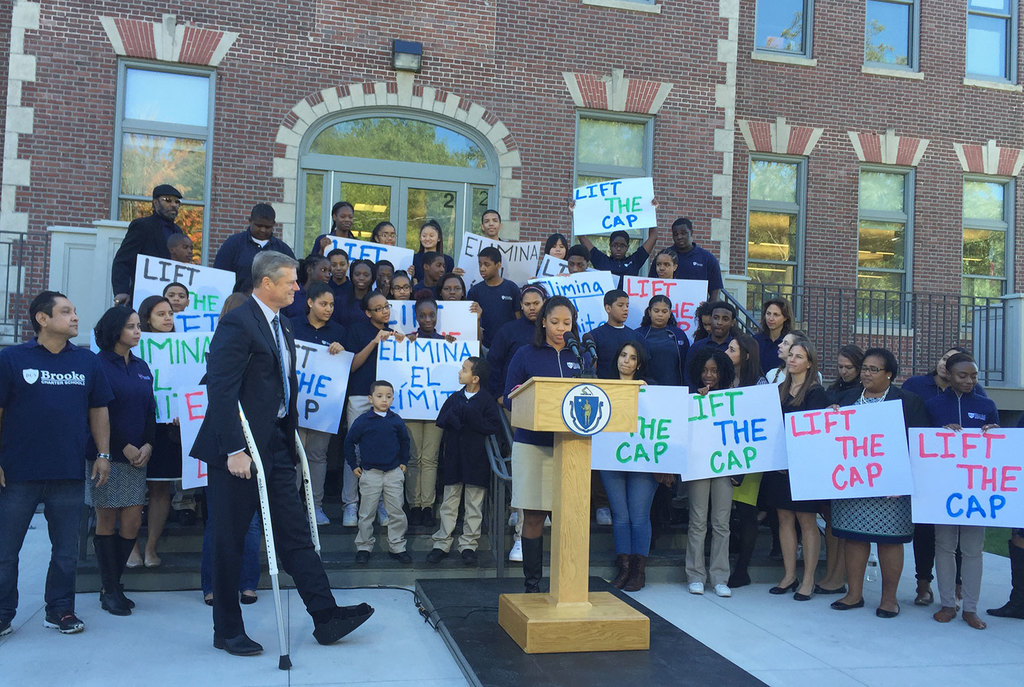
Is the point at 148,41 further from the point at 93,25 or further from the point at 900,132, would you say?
the point at 900,132

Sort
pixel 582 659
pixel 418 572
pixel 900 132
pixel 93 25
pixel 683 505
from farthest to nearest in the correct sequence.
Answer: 1. pixel 900 132
2. pixel 93 25
3. pixel 683 505
4. pixel 418 572
5. pixel 582 659

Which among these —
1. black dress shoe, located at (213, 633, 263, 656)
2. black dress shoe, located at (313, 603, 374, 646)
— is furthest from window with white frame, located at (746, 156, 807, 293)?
black dress shoe, located at (213, 633, 263, 656)

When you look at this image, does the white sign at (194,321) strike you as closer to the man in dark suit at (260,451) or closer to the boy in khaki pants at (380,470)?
the boy in khaki pants at (380,470)

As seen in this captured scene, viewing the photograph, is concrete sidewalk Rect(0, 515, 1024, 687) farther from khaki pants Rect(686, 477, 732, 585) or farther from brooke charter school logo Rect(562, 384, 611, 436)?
brooke charter school logo Rect(562, 384, 611, 436)

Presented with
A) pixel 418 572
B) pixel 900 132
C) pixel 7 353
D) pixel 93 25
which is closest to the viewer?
pixel 7 353

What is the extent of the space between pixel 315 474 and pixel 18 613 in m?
2.32

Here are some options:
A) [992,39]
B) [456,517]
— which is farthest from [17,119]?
[992,39]

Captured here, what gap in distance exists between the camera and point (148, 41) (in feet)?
40.1

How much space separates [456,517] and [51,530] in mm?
2886

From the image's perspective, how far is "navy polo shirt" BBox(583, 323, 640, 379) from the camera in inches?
312

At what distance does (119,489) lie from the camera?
6137mm

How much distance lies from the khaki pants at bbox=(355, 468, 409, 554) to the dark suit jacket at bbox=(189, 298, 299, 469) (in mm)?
1875

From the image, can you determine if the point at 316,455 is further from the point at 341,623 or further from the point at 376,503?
the point at 341,623

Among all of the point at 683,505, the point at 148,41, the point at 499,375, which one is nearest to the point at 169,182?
the point at 148,41
